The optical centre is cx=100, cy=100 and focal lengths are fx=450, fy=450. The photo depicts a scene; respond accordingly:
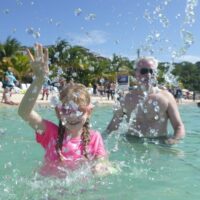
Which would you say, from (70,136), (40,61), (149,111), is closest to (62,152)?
(70,136)

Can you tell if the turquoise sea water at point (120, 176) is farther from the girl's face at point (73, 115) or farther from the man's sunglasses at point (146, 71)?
the man's sunglasses at point (146, 71)

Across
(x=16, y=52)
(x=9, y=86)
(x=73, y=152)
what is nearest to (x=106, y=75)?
(x=16, y=52)

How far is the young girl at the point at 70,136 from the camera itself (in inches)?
130

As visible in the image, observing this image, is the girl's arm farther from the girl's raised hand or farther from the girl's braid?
the girl's braid

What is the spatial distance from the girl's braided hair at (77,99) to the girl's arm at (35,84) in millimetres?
223

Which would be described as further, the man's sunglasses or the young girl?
the man's sunglasses

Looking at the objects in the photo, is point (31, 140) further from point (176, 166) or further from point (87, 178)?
point (87, 178)

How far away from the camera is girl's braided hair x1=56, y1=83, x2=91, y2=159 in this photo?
3.30 m

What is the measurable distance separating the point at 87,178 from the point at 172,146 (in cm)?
241

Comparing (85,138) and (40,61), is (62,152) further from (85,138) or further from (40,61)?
(40,61)

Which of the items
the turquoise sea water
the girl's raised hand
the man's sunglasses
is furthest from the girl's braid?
the man's sunglasses

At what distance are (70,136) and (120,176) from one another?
83cm

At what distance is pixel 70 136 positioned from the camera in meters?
3.44

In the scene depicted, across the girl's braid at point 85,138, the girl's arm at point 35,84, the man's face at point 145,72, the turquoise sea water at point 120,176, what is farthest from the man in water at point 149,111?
the girl's arm at point 35,84
